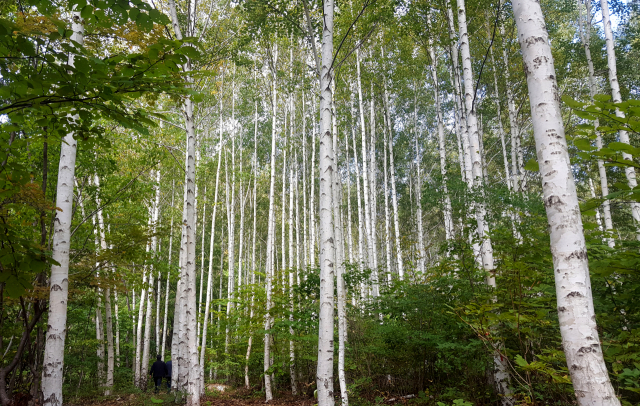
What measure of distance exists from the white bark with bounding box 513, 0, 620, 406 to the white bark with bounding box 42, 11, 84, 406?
4151mm

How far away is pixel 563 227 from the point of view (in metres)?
1.89

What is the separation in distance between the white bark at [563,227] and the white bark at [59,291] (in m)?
4.15

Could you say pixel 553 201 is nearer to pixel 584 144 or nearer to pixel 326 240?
pixel 584 144

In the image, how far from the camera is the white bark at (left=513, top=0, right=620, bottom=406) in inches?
67.1

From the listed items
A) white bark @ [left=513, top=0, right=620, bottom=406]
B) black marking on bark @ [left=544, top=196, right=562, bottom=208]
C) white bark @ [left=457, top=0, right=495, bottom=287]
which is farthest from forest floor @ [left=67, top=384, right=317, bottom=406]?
black marking on bark @ [left=544, top=196, right=562, bottom=208]

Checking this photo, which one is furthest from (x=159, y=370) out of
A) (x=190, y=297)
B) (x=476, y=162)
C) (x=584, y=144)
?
(x=584, y=144)

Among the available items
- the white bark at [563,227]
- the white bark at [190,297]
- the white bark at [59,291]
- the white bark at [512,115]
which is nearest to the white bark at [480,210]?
the white bark at [563,227]

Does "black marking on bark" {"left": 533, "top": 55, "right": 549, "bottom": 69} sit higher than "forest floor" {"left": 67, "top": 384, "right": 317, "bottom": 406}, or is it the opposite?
"black marking on bark" {"left": 533, "top": 55, "right": 549, "bottom": 69}

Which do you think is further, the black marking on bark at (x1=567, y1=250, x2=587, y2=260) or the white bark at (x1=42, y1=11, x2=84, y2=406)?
the white bark at (x1=42, y1=11, x2=84, y2=406)

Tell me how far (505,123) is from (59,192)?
765 inches

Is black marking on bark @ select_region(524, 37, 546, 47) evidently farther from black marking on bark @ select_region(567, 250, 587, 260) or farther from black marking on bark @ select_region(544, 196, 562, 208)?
black marking on bark @ select_region(567, 250, 587, 260)

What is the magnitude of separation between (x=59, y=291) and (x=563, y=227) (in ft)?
15.8

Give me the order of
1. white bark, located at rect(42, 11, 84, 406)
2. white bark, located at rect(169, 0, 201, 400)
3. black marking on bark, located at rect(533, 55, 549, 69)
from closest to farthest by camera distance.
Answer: black marking on bark, located at rect(533, 55, 549, 69) < white bark, located at rect(42, 11, 84, 406) < white bark, located at rect(169, 0, 201, 400)

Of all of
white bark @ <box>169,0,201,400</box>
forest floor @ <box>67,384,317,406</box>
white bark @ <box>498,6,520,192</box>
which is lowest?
forest floor @ <box>67,384,317,406</box>
